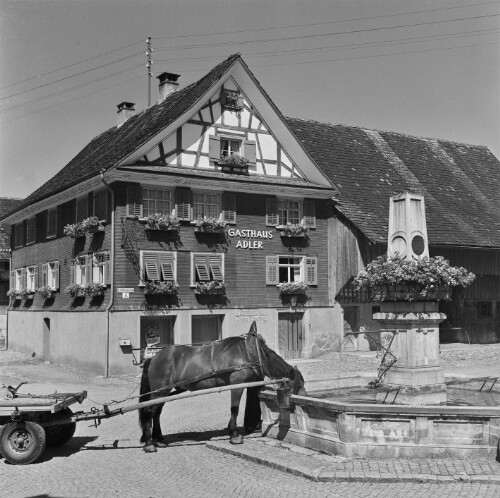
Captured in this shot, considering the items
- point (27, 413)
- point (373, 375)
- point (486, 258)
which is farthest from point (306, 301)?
point (27, 413)

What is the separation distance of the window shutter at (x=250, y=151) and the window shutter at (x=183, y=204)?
3044 millimetres

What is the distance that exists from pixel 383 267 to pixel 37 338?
2359 centimetres

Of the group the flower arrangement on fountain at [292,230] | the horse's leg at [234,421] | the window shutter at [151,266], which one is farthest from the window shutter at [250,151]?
the horse's leg at [234,421]

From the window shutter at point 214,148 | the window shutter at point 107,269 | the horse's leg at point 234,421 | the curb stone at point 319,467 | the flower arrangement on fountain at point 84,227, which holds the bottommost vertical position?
the curb stone at point 319,467

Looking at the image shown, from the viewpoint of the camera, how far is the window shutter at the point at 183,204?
92.1 feet

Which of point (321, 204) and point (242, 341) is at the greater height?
point (321, 204)

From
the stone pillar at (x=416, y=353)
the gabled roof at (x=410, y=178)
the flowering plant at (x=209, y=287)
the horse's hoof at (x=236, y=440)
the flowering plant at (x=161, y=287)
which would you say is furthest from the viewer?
the gabled roof at (x=410, y=178)

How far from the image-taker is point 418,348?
42.8 feet

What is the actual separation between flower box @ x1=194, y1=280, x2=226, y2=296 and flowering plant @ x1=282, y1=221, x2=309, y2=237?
12.5 ft

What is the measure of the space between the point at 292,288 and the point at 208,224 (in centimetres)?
455

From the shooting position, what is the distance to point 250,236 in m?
29.8

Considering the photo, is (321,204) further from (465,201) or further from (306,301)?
(465,201)

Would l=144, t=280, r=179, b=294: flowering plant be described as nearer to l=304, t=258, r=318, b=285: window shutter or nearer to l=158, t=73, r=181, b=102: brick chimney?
l=304, t=258, r=318, b=285: window shutter

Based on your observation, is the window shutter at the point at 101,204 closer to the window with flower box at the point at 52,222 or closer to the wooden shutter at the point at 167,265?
the wooden shutter at the point at 167,265
